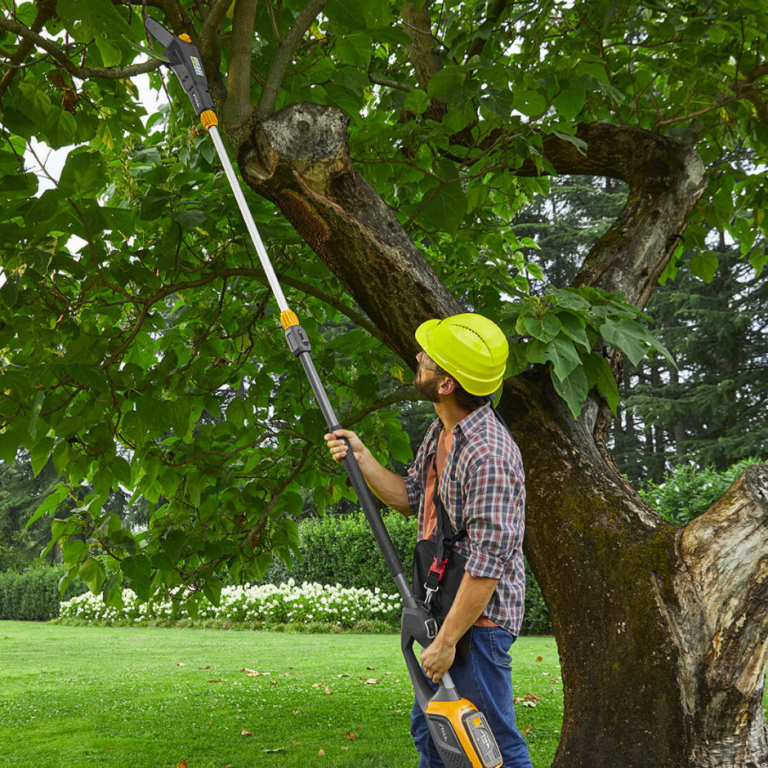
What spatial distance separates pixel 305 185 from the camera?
243 cm

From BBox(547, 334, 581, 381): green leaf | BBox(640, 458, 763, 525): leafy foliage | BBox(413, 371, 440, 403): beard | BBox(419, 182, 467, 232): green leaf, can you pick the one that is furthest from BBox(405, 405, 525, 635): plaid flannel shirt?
BBox(640, 458, 763, 525): leafy foliage

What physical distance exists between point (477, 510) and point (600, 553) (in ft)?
2.54

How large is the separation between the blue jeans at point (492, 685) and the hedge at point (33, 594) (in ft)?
57.8

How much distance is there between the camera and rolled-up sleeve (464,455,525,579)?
180cm

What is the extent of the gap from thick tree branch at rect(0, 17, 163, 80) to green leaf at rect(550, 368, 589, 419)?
168cm

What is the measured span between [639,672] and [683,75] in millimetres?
3003

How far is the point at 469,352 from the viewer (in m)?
2.04

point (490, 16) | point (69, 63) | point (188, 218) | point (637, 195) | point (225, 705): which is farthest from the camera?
point (225, 705)

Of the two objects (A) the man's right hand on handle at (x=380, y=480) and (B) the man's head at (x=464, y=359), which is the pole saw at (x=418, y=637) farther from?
Answer: (B) the man's head at (x=464, y=359)

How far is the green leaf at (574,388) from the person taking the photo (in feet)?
7.13

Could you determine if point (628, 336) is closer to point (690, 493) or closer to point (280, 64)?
point (280, 64)

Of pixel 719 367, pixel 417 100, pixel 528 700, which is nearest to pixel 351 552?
pixel 528 700

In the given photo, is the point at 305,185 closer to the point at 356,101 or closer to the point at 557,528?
the point at 356,101

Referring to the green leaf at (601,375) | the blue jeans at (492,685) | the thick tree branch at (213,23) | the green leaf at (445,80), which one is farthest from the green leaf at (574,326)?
the thick tree branch at (213,23)
